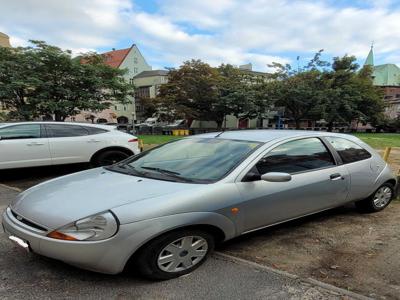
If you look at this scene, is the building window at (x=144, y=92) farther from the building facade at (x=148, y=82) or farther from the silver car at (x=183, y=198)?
the silver car at (x=183, y=198)

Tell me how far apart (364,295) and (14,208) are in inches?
124

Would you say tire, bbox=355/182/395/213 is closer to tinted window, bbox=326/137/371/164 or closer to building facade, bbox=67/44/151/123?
tinted window, bbox=326/137/371/164

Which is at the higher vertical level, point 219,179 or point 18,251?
point 219,179

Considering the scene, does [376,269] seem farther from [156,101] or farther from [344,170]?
[156,101]

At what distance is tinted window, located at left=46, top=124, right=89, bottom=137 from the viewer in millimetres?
7578

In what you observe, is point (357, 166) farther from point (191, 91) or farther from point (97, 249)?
point (191, 91)

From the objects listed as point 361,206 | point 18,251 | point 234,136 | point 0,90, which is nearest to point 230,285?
point 234,136

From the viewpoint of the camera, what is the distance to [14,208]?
10.5 ft

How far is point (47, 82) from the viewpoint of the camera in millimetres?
18156

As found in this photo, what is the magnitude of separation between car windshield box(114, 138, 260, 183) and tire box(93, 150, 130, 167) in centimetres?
380

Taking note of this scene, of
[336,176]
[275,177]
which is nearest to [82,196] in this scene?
[275,177]

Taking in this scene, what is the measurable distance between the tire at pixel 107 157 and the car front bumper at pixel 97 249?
5281 mm

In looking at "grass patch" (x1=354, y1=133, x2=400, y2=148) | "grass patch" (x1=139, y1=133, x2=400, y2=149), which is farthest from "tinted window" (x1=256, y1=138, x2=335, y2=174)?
"grass patch" (x1=354, y1=133, x2=400, y2=148)

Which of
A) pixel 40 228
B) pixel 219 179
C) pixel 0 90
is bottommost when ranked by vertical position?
pixel 40 228
